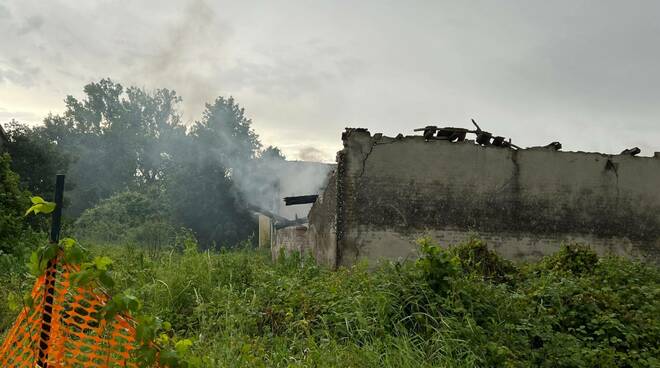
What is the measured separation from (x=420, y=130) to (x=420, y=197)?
4.99 feet

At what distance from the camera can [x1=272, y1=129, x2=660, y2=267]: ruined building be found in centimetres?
1133

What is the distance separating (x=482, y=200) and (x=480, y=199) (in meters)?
0.05

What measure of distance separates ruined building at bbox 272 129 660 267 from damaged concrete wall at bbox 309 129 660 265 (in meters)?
0.02

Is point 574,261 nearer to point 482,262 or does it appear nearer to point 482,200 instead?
point 482,262

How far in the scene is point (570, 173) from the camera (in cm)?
1237

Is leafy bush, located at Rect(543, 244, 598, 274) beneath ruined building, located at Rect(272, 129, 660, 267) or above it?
beneath

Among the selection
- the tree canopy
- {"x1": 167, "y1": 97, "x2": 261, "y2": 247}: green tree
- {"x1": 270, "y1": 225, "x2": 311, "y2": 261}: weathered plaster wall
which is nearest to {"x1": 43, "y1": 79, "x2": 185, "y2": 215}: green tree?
the tree canopy

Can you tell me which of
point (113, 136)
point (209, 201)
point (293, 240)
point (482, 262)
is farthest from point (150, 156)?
point (482, 262)

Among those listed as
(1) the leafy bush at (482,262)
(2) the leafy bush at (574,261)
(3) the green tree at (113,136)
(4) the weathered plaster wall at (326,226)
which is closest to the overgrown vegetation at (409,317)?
(1) the leafy bush at (482,262)

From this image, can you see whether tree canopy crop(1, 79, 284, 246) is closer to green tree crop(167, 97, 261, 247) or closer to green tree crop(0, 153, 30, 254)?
green tree crop(167, 97, 261, 247)

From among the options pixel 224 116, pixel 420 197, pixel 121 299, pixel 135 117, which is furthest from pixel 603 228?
pixel 135 117

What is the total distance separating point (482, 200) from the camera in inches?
465

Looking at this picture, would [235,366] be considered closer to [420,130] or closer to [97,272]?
[97,272]

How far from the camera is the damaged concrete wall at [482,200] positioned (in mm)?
11328
